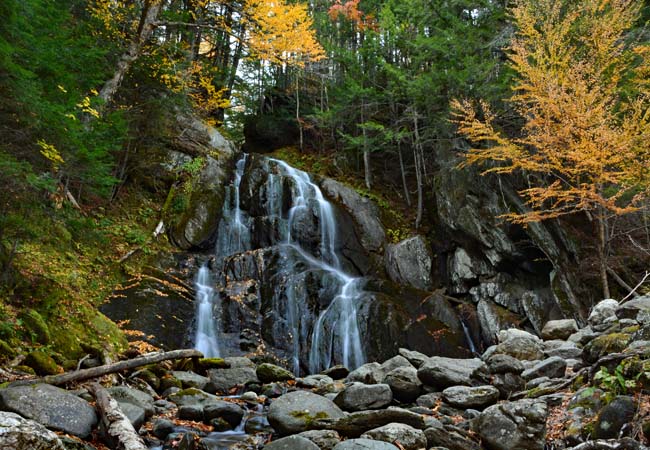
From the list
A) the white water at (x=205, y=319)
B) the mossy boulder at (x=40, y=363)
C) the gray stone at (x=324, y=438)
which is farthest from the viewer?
the white water at (x=205, y=319)

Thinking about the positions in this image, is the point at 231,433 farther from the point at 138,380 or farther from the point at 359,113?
the point at 359,113

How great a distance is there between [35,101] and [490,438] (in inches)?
250

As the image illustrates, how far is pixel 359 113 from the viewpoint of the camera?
61.7 feet

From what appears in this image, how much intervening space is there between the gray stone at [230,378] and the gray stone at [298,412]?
2.18 metres

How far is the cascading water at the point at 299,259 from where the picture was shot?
35.3ft

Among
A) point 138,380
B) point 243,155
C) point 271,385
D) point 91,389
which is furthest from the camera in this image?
point 243,155

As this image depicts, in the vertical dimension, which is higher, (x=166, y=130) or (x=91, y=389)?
(x=166, y=130)

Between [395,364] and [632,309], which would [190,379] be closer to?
[395,364]

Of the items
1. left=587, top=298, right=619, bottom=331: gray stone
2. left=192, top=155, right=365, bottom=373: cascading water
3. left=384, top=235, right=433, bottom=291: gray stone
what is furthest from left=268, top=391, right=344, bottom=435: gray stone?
left=384, top=235, right=433, bottom=291: gray stone

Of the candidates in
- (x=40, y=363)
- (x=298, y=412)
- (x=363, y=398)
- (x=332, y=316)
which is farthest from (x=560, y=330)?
(x=40, y=363)

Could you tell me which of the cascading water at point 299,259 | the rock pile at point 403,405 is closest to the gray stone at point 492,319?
the cascading water at point 299,259

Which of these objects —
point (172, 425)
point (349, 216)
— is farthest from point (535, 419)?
point (349, 216)

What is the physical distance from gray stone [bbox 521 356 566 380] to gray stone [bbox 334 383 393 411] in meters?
1.97

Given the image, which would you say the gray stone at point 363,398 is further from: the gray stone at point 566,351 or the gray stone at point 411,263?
the gray stone at point 411,263
